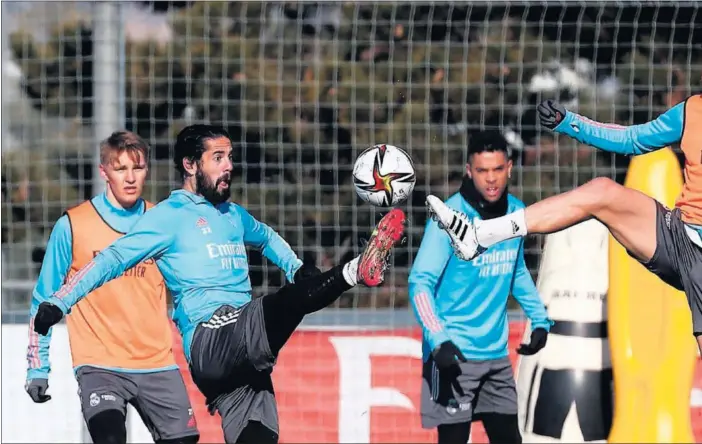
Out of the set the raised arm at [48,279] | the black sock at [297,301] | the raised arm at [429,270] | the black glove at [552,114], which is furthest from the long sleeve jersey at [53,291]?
the black glove at [552,114]

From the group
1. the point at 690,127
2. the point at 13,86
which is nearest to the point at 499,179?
the point at 690,127

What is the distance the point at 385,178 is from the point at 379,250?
2.39 ft

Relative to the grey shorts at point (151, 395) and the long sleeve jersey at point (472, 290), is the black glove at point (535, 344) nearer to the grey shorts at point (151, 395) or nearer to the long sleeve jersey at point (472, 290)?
the long sleeve jersey at point (472, 290)

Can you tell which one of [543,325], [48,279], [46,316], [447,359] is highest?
[48,279]

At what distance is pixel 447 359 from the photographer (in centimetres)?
715

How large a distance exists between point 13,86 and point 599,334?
6076mm

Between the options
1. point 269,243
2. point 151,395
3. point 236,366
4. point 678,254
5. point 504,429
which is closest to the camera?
point 678,254

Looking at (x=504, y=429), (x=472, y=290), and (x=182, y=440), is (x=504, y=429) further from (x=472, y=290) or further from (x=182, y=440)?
(x=182, y=440)

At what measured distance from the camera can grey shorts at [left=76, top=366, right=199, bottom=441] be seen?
7.00m

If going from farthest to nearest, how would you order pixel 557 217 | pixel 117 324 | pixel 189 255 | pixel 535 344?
1. pixel 535 344
2. pixel 117 324
3. pixel 189 255
4. pixel 557 217

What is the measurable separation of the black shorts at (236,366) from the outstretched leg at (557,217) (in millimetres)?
1028

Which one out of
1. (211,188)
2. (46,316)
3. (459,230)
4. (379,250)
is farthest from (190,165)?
(459,230)

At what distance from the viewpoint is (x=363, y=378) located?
9.19m

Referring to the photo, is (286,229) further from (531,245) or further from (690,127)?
(690,127)
